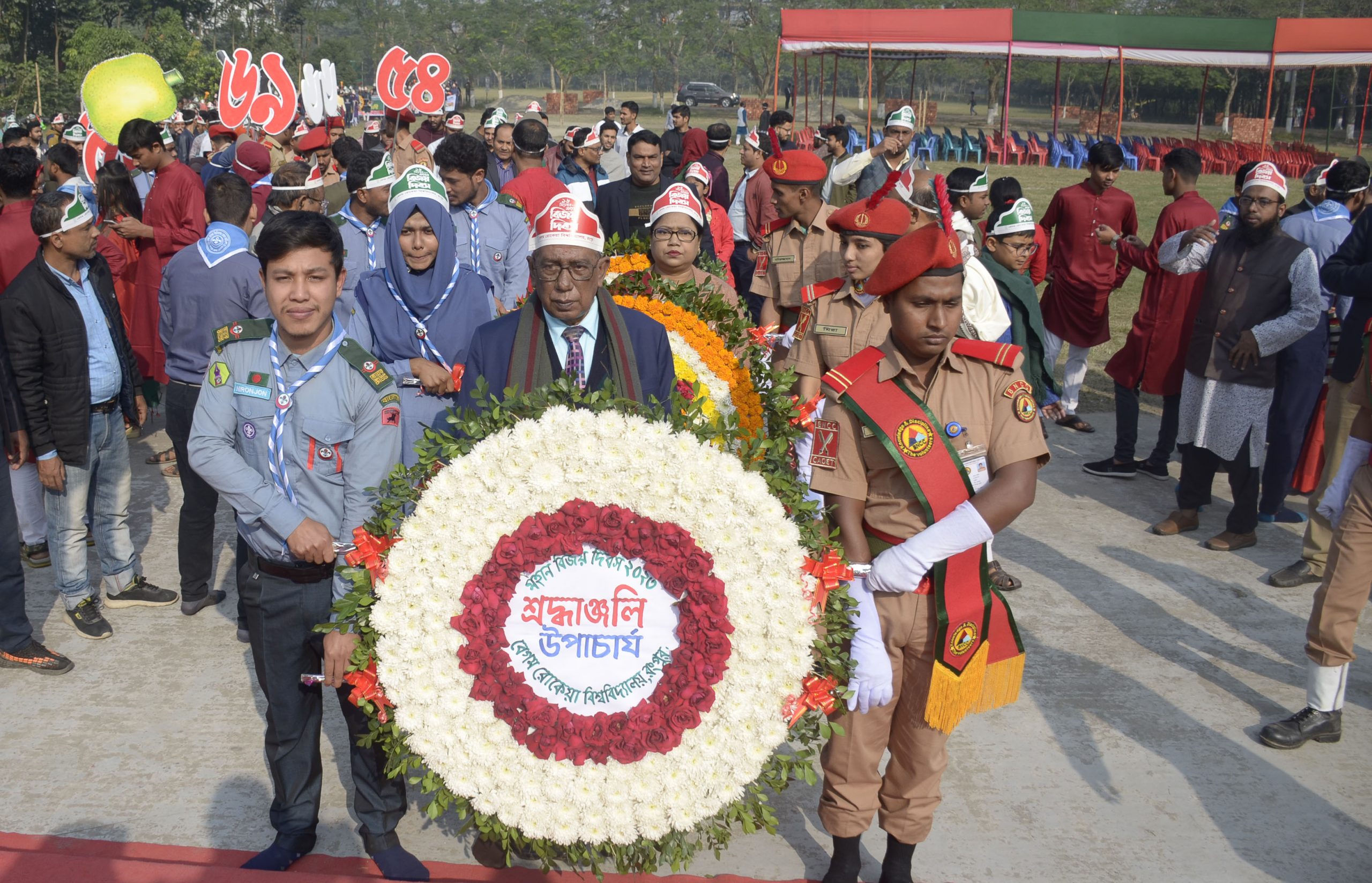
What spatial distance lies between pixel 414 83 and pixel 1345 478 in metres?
8.83

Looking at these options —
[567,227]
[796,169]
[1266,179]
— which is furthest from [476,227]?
[1266,179]

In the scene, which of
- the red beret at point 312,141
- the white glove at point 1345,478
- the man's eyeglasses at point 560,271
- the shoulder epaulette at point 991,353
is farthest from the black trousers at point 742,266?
the shoulder epaulette at point 991,353

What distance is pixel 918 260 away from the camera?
3201mm

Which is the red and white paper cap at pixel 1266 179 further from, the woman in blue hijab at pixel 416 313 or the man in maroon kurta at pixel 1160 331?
the woman in blue hijab at pixel 416 313

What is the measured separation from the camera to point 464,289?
506cm

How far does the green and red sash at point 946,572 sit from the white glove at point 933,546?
7 centimetres

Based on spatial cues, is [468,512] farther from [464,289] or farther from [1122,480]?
[1122,480]

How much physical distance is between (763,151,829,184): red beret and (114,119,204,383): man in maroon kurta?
4.49m

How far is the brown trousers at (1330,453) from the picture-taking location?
635cm

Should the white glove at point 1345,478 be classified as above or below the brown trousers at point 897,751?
above

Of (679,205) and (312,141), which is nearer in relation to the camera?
(679,205)

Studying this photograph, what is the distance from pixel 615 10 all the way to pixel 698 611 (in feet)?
245

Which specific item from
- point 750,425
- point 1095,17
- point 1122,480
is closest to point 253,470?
point 750,425

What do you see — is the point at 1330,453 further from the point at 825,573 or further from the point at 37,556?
the point at 37,556
